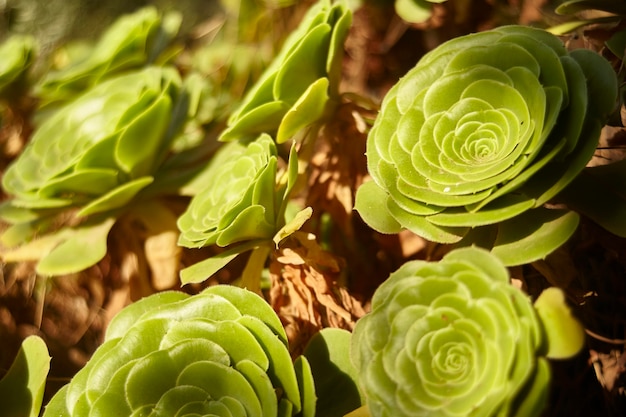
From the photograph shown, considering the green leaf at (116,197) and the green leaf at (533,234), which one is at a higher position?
the green leaf at (533,234)

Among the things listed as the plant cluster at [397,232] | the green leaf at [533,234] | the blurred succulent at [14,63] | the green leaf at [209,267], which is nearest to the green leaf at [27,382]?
the plant cluster at [397,232]

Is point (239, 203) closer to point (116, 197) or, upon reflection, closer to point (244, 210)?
point (244, 210)

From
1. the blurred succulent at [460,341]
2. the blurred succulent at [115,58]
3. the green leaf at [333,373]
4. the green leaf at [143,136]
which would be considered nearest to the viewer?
the blurred succulent at [460,341]

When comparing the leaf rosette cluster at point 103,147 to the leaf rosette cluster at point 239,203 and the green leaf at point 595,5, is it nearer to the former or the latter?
the leaf rosette cluster at point 239,203

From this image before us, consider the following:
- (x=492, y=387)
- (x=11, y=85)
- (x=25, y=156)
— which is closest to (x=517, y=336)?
(x=492, y=387)

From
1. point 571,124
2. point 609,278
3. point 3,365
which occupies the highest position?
point 571,124

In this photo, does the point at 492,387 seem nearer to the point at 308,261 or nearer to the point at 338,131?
the point at 308,261
